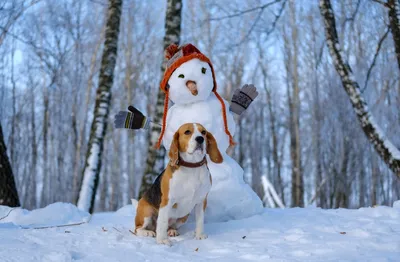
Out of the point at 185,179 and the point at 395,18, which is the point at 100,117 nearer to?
the point at 185,179

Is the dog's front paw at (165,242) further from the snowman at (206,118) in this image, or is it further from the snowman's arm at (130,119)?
the snowman's arm at (130,119)

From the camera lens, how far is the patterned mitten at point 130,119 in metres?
3.69

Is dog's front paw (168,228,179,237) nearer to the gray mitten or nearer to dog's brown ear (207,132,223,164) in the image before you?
dog's brown ear (207,132,223,164)

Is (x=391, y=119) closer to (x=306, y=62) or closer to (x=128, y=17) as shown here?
(x=306, y=62)

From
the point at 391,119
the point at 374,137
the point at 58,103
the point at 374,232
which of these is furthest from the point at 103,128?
the point at 58,103

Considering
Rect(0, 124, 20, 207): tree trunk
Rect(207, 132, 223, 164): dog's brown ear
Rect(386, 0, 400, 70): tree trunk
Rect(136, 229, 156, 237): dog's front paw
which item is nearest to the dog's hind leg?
Rect(136, 229, 156, 237): dog's front paw

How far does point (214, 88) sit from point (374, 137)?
9.99ft

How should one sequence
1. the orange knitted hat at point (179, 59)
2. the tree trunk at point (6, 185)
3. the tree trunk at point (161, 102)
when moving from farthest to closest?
the tree trunk at point (161, 102)
the tree trunk at point (6, 185)
the orange knitted hat at point (179, 59)

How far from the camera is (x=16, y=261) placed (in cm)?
207

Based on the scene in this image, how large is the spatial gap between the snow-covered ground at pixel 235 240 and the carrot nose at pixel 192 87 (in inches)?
50.1

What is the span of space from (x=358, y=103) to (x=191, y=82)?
10.8 ft

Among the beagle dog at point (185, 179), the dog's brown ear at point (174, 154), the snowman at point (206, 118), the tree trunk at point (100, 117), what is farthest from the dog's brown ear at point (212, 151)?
the tree trunk at point (100, 117)

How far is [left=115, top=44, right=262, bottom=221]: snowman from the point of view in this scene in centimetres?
349

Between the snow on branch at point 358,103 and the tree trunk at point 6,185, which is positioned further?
the snow on branch at point 358,103
